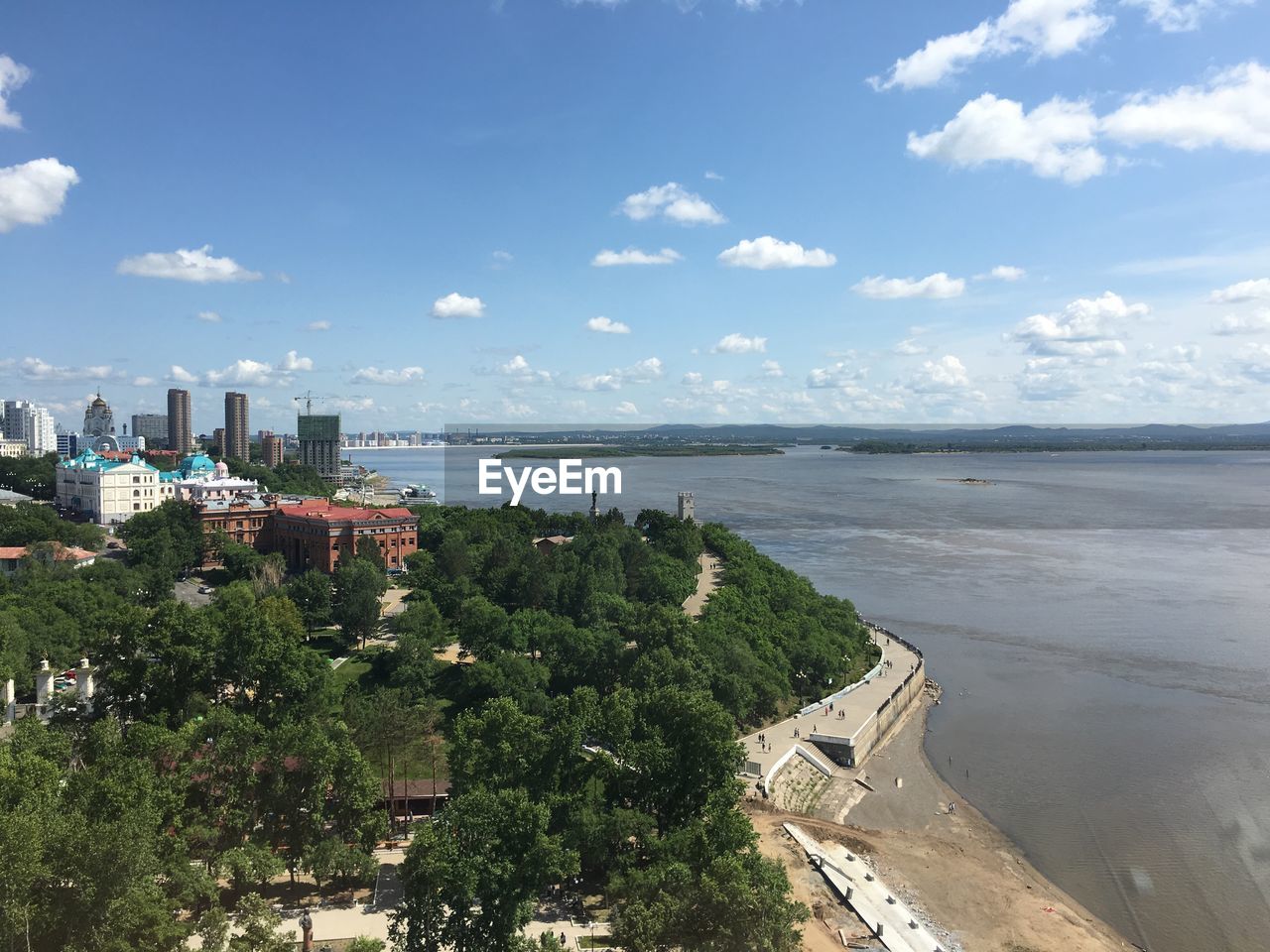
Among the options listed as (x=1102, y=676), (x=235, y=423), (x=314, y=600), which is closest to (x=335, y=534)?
(x=314, y=600)

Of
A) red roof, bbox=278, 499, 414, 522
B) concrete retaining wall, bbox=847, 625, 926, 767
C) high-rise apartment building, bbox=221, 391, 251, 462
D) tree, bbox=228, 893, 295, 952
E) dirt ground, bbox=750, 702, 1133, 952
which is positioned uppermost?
high-rise apartment building, bbox=221, 391, 251, 462

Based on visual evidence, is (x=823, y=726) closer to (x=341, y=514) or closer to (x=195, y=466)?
(x=341, y=514)

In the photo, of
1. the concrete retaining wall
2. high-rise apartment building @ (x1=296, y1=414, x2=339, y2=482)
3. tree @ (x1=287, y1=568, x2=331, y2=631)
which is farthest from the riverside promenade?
high-rise apartment building @ (x1=296, y1=414, x2=339, y2=482)

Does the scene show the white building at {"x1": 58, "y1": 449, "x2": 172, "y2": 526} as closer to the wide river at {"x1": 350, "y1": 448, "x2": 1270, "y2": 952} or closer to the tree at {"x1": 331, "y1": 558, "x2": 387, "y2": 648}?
the tree at {"x1": 331, "y1": 558, "x2": 387, "y2": 648}

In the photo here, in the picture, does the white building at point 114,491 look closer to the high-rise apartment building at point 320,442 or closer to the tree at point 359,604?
the tree at point 359,604

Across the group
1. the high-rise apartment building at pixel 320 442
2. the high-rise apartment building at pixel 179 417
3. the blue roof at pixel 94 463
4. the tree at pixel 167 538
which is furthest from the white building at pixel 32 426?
the tree at pixel 167 538
